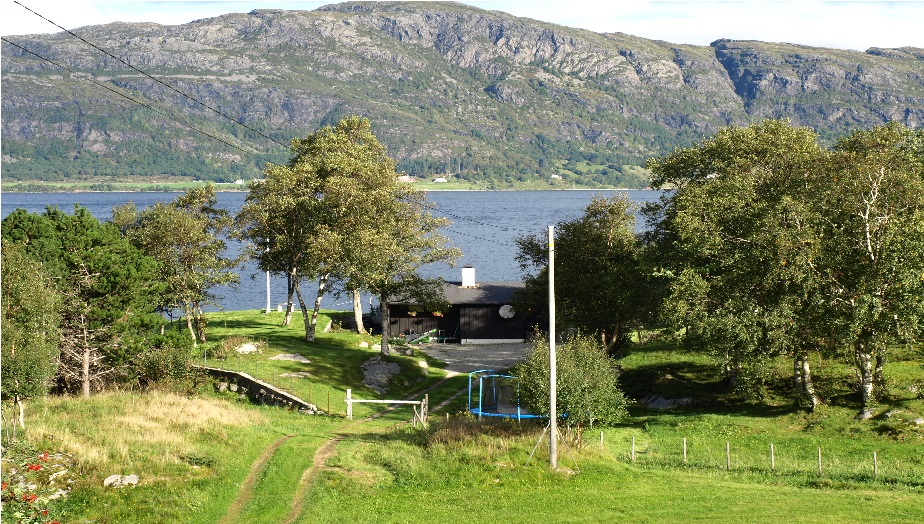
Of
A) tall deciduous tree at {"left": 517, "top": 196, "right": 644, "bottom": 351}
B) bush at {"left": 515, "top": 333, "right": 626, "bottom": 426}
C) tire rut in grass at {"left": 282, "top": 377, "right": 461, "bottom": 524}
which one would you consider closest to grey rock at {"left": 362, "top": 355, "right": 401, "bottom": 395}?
tire rut in grass at {"left": 282, "top": 377, "right": 461, "bottom": 524}

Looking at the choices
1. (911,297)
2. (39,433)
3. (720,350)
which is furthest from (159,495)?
(911,297)

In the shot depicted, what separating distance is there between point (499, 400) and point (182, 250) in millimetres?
32665

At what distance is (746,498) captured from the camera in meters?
29.8

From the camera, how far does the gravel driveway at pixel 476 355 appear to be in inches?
2611

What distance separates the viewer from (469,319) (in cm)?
7969

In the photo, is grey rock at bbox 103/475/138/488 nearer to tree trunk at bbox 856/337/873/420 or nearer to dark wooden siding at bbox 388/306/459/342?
tree trunk at bbox 856/337/873/420

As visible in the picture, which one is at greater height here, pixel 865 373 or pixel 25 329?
pixel 25 329

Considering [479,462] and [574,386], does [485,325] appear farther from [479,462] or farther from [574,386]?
[479,462]

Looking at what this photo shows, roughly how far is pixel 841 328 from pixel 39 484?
33850 mm

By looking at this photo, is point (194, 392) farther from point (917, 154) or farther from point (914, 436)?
point (917, 154)

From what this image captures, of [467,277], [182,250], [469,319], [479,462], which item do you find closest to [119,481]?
[479,462]

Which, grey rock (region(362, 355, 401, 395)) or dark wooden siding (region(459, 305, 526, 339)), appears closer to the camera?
grey rock (region(362, 355, 401, 395))

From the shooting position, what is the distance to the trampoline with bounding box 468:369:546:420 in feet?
128

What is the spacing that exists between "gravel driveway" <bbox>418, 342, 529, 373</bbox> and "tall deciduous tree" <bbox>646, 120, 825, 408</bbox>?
65.3 feet
